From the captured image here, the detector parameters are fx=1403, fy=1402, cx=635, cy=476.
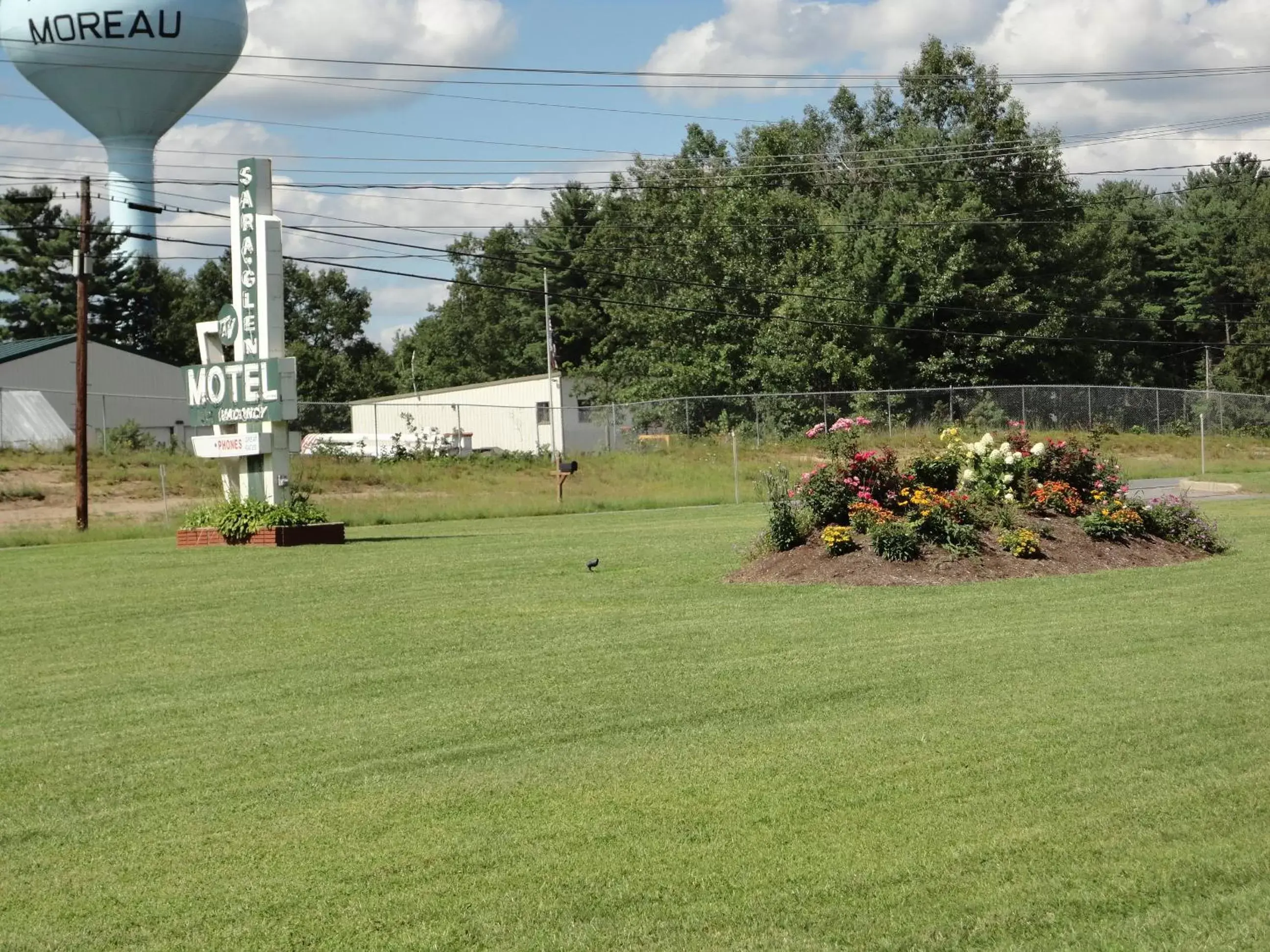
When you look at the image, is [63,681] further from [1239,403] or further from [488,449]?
[1239,403]

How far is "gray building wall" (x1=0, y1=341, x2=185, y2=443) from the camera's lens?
163 ft

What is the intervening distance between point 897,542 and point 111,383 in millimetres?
46219

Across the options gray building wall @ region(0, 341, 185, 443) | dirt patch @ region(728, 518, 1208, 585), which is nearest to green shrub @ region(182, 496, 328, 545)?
dirt patch @ region(728, 518, 1208, 585)

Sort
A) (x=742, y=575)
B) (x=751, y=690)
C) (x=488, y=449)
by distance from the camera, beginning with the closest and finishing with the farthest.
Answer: (x=751, y=690), (x=742, y=575), (x=488, y=449)

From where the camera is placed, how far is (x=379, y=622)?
12750 millimetres

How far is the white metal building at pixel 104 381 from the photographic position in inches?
1953

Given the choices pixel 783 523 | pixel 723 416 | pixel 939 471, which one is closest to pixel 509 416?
pixel 723 416

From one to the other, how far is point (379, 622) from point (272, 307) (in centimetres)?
1223

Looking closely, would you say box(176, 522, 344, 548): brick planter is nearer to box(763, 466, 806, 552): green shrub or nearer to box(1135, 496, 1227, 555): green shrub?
box(763, 466, 806, 552): green shrub

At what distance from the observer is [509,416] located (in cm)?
5150

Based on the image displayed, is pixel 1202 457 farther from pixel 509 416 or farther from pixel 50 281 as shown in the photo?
pixel 50 281

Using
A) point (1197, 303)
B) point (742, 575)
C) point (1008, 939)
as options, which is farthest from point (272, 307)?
point (1197, 303)

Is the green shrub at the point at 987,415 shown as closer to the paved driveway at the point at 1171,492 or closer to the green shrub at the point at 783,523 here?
the paved driveway at the point at 1171,492

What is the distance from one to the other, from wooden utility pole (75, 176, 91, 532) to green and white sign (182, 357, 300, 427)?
611 centimetres
